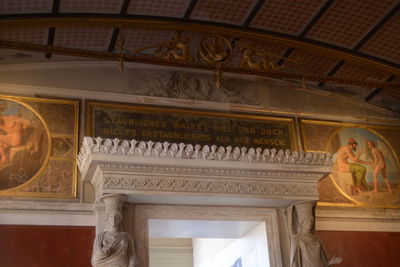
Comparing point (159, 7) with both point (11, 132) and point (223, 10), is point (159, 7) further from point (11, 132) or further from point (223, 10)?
point (11, 132)

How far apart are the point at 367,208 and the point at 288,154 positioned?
222 centimetres

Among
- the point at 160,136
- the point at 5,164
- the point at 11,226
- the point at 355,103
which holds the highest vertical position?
the point at 355,103

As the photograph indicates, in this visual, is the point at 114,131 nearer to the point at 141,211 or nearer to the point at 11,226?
the point at 141,211

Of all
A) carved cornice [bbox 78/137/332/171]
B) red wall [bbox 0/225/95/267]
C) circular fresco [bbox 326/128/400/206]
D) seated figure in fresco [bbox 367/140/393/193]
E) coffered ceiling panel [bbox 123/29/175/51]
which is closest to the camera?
red wall [bbox 0/225/95/267]

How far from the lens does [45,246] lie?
326 inches

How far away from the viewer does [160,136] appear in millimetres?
9664

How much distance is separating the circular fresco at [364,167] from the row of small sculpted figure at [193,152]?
1.29 metres

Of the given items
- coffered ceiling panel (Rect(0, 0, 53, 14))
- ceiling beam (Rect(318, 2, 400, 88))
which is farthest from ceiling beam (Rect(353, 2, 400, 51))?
coffered ceiling panel (Rect(0, 0, 53, 14))

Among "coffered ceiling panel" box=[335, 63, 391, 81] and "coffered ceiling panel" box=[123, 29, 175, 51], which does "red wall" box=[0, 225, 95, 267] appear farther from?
"coffered ceiling panel" box=[335, 63, 391, 81]

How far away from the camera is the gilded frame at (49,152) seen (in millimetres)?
8562

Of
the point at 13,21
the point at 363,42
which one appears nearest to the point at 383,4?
the point at 363,42

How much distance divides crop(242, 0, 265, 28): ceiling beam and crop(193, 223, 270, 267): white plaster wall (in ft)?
11.0

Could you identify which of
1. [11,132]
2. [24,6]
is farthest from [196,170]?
[24,6]

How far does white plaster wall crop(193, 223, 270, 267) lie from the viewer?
31.2ft
